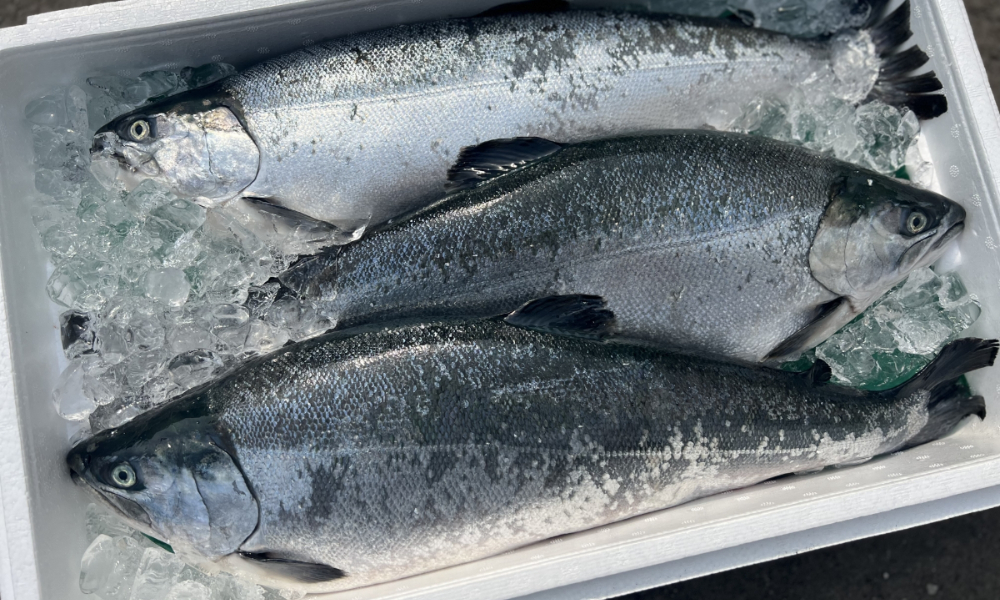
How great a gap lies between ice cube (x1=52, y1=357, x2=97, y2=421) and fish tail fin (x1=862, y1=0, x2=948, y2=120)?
2.29 metres

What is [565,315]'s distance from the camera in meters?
1.67

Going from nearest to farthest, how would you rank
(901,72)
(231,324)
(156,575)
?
1. (156,575)
2. (231,324)
3. (901,72)

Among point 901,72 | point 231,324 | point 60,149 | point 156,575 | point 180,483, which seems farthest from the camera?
point 901,72

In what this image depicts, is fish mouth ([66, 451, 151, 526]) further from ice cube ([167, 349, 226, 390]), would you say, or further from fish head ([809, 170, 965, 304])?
fish head ([809, 170, 965, 304])

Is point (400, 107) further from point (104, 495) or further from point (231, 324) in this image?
point (104, 495)

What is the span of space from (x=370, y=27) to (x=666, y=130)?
2.84 ft

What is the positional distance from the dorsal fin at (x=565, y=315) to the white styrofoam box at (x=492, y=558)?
1.60 feet

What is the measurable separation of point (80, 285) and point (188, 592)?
799mm

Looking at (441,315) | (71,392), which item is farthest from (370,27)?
(71,392)

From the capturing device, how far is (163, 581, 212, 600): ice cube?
1681 millimetres

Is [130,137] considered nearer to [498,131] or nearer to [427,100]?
[427,100]

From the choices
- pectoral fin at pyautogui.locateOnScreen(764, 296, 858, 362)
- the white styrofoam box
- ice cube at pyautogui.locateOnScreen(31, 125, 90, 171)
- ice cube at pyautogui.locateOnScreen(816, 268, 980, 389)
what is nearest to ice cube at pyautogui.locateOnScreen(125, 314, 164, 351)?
the white styrofoam box

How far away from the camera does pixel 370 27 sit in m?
2.01

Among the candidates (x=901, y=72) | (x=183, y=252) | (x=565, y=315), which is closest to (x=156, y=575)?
(x=183, y=252)
